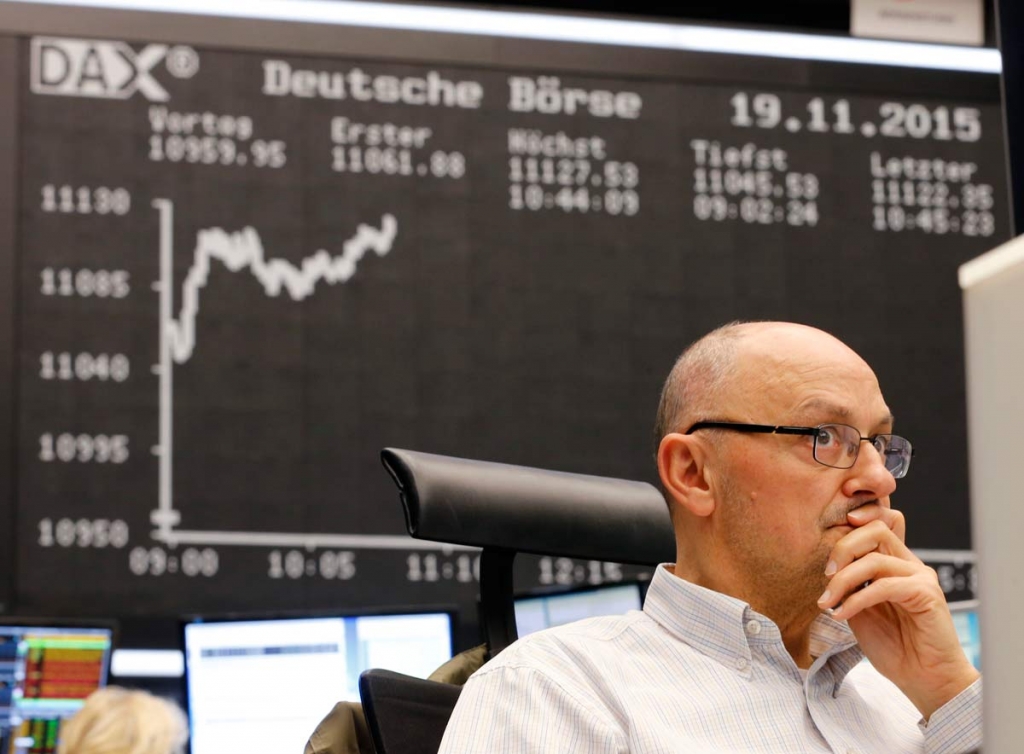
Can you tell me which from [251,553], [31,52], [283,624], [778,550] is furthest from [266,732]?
[31,52]

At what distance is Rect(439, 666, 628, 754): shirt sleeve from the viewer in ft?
4.75

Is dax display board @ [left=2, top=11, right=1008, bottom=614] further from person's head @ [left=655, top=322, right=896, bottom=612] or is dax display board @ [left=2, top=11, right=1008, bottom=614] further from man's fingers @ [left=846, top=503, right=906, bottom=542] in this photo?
man's fingers @ [left=846, top=503, right=906, bottom=542]

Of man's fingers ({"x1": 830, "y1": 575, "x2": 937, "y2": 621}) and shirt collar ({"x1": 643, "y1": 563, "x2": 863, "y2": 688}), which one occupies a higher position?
man's fingers ({"x1": 830, "y1": 575, "x2": 937, "y2": 621})

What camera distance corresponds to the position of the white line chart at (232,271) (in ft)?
12.6

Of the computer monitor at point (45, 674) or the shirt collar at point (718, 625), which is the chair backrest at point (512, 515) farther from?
the computer monitor at point (45, 674)

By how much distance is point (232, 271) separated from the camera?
4.00 metres

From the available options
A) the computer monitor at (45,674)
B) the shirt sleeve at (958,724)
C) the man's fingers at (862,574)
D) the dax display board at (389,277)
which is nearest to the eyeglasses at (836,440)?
the man's fingers at (862,574)

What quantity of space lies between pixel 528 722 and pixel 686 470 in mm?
411

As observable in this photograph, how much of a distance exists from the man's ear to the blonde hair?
1.37 meters

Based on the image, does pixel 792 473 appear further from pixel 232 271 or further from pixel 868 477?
pixel 232 271

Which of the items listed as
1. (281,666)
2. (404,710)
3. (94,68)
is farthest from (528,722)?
(94,68)

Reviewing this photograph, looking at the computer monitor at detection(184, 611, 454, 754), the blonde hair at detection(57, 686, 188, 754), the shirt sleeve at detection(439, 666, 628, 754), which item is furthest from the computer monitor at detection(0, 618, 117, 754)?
the shirt sleeve at detection(439, 666, 628, 754)

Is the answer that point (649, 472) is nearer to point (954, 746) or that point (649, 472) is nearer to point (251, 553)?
point (251, 553)

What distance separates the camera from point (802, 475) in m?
1.67
